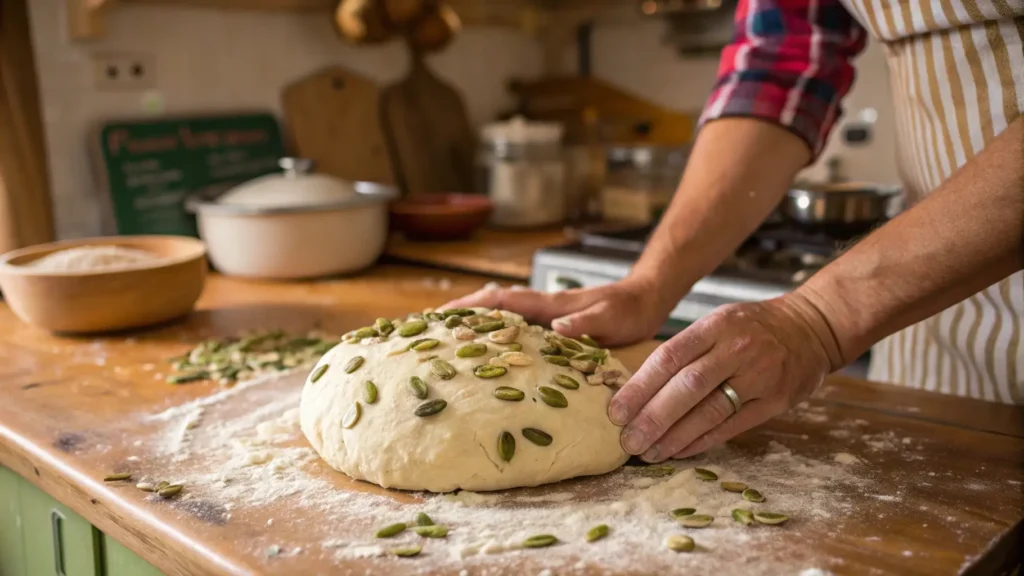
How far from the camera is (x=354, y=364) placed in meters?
0.98

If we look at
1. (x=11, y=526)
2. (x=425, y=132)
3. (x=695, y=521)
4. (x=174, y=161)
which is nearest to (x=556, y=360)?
(x=695, y=521)

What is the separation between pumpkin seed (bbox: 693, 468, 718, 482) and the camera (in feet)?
2.93

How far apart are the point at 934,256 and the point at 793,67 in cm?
52

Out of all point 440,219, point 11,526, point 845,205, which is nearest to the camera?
point 11,526

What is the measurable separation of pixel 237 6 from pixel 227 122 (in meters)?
0.29

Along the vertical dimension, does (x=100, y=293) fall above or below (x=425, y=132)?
below

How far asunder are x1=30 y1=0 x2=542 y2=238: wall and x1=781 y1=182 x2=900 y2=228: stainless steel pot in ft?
4.20

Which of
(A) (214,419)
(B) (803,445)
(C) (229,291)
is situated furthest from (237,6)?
(B) (803,445)

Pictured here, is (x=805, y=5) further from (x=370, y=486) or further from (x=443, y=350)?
(x=370, y=486)

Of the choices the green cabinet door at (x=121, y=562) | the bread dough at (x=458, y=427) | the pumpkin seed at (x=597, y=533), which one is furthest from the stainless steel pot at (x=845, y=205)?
the green cabinet door at (x=121, y=562)

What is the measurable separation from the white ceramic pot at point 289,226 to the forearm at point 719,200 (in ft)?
2.79

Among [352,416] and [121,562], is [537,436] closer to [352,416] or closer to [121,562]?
[352,416]

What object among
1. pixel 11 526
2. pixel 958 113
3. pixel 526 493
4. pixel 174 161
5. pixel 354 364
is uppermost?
pixel 958 113

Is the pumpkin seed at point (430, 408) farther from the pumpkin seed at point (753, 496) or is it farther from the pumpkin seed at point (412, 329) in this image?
the pumpkin seed at point (753, 496)
